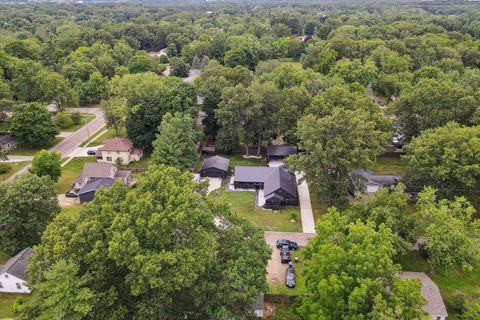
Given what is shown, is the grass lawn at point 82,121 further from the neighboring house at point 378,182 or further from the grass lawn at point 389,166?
the grass lawn at point 389,166

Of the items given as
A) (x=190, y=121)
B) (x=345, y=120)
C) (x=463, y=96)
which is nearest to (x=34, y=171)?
(x=190, y=121)

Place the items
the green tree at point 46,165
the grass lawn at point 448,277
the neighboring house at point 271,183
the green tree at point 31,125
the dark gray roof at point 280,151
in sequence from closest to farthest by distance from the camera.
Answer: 1. the grass lawn at point 448,277
2. the neighboring house at point 271,183
3. the green tree at point 46,165
4. the dark gray roof at point 280,151
5. the green tree at point 31,125

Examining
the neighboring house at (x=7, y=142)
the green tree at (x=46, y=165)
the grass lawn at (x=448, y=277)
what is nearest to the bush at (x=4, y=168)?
the neighboring house at (x=7, y=142)

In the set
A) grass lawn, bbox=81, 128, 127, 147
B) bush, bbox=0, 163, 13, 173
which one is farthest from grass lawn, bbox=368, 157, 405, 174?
bush, bbox=0, 163, 13, 173

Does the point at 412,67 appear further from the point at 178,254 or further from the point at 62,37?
the point at 62,37

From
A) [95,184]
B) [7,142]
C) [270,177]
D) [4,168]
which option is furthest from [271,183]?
[7,142]

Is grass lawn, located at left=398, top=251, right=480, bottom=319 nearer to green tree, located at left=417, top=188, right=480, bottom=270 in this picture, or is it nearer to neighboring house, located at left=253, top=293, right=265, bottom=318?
green tree, located at left=417, top=188, right=480, bottom=270

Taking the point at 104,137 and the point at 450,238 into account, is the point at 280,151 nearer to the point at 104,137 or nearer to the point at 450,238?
the point at 450,238
